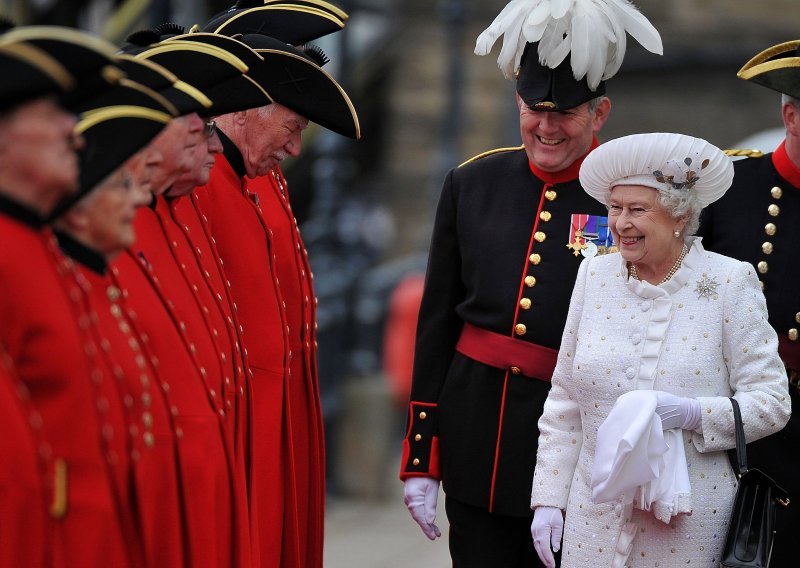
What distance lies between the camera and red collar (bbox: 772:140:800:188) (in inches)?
177

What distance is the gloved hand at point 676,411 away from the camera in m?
3.69

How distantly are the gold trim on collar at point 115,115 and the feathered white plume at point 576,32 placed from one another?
161 centimetres

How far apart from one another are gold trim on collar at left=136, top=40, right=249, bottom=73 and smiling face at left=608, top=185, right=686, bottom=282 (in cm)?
107

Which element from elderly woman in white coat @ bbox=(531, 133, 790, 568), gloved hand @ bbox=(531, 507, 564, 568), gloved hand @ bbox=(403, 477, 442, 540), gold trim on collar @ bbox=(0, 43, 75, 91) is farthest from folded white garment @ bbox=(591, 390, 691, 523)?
gold trim on collar @ bbox=(0, 43, 75, 91)

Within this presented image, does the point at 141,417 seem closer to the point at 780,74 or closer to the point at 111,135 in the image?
the point at 111,135

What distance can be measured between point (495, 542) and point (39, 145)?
7.64ft

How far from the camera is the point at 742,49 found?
14.6m

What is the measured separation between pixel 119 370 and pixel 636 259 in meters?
1.56

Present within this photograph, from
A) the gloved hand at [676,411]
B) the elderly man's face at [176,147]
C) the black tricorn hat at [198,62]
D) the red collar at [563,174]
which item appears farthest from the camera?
the red collar at [563,174]

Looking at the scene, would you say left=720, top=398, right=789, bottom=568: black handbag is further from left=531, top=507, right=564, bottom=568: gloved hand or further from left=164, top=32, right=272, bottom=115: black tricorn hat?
left=164, top=32, right=272, bottom=115: black tricorn hat

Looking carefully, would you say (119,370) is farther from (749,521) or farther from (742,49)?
(742,49)

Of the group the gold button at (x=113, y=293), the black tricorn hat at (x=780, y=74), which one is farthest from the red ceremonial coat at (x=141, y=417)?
the black tricorn hat at (x=780, y=74)

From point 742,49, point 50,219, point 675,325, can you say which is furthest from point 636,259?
point 742,49

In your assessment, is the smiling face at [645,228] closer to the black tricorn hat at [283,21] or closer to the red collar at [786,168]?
the red collar at [786,168]
